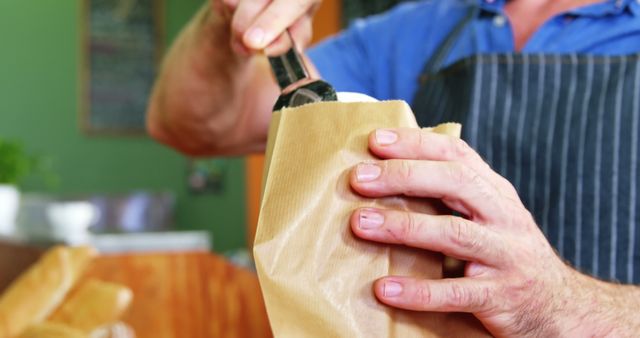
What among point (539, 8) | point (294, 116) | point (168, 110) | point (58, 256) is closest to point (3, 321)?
point (58, 256)

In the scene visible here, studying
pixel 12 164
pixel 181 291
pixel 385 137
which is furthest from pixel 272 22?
pixel 12 164

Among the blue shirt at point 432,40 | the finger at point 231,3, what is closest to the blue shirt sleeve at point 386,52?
the blue shirt at point 432,40

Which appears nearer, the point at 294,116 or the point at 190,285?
the point at 294,116

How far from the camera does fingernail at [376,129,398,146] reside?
0.60 meters

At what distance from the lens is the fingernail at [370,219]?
59 cm

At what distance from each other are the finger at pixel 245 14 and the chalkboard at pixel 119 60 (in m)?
4.58

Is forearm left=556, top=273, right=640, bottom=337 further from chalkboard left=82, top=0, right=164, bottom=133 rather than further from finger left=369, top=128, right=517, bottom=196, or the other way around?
chalkboard left=82, top=0, right=164, bottom=133

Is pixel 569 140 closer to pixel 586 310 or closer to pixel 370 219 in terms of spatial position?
pixel 586 310

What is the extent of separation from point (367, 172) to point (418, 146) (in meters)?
0.05

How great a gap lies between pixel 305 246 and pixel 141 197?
470 cm

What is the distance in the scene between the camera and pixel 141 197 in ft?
16.9

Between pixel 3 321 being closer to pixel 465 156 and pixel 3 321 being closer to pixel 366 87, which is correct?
pixel 366 87

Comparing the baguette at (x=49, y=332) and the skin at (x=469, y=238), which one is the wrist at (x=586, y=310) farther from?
the baguette at (x=49, y=332)

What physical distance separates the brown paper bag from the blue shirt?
0.63 metres
